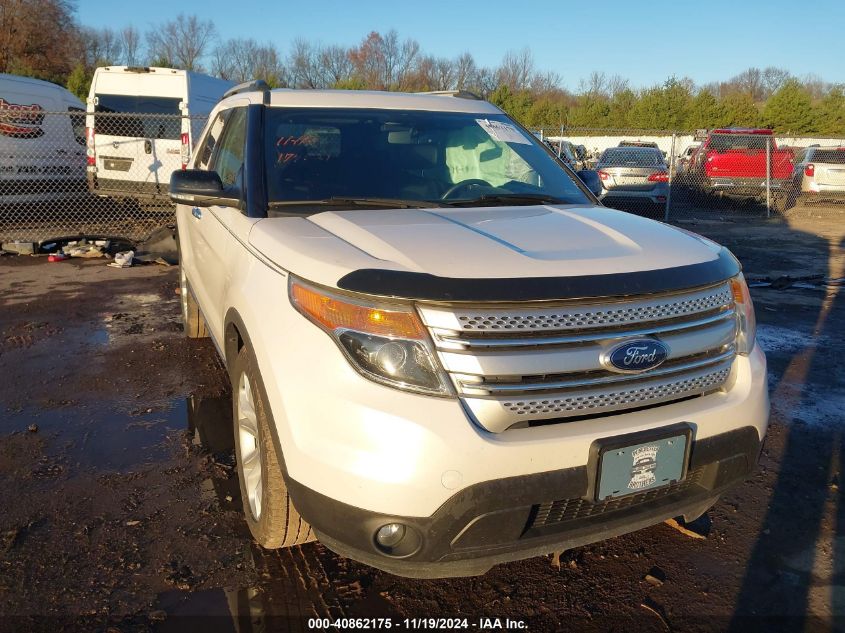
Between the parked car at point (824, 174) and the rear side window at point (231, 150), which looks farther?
the parked car at point (824, 174)

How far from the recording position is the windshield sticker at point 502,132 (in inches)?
155

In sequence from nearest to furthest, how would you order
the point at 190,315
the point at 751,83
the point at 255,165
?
the point at 255,165 < the point at 190,315 < the point at 751,83

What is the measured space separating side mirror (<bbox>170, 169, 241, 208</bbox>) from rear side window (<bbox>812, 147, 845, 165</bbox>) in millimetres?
17036

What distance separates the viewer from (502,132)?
13.1 ft

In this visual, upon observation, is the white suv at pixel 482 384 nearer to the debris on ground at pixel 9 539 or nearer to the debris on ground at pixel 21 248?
the debris on ground at pixel 9 539

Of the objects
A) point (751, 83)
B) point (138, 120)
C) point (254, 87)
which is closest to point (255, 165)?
point (254, 87)

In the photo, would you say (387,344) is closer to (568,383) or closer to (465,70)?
(568,383)

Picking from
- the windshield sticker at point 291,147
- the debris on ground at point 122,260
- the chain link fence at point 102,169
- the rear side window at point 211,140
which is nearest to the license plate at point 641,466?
the windshield sticker at point 291,147

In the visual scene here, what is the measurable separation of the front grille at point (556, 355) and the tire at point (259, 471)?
2.41 ft

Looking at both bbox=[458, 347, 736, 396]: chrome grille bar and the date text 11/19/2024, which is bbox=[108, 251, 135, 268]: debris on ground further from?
bbox=[458, 347, 736, 396]: chrome grille bar

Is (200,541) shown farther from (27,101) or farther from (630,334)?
(27,101)

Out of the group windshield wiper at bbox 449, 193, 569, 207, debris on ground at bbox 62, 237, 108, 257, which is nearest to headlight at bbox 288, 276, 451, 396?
windshield wiper at bbox 449, 193, 569, 207

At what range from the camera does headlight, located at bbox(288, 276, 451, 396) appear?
2057 millimetres

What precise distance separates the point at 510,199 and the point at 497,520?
182 centimetres
